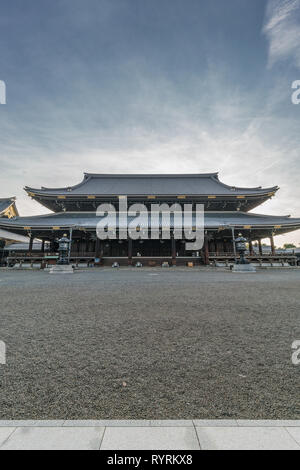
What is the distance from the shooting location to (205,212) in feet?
74.5

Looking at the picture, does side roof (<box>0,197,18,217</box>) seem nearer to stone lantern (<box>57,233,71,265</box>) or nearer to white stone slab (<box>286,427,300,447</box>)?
stone lantern (<box>57,233,71,265</box>)

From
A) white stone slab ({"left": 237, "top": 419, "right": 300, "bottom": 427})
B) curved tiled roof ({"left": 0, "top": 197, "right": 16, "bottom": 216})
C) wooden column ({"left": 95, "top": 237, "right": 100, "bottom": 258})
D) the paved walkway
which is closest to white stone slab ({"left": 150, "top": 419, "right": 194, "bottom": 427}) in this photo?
the paved walkway

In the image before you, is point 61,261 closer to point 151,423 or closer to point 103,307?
point 103,307

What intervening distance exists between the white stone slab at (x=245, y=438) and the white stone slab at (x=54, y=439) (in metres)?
0.63

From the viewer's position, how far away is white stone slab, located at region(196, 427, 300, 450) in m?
1.16

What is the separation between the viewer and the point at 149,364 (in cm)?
212

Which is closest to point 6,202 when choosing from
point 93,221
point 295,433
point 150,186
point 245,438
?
point 93,221

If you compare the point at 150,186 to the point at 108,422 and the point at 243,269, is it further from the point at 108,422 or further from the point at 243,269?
the point at 108,422

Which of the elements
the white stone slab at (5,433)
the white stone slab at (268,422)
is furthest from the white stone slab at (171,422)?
the white stone slab at (5,433)

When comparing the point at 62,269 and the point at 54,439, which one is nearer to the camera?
the point at 54,439

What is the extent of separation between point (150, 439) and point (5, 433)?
2.84 feet

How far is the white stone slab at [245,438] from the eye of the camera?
1.16 meters

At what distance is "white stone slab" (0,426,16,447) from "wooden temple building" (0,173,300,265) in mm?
18084

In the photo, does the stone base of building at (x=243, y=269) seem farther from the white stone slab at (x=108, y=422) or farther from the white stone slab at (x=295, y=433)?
the white stone slab at (x=108, y=422)
